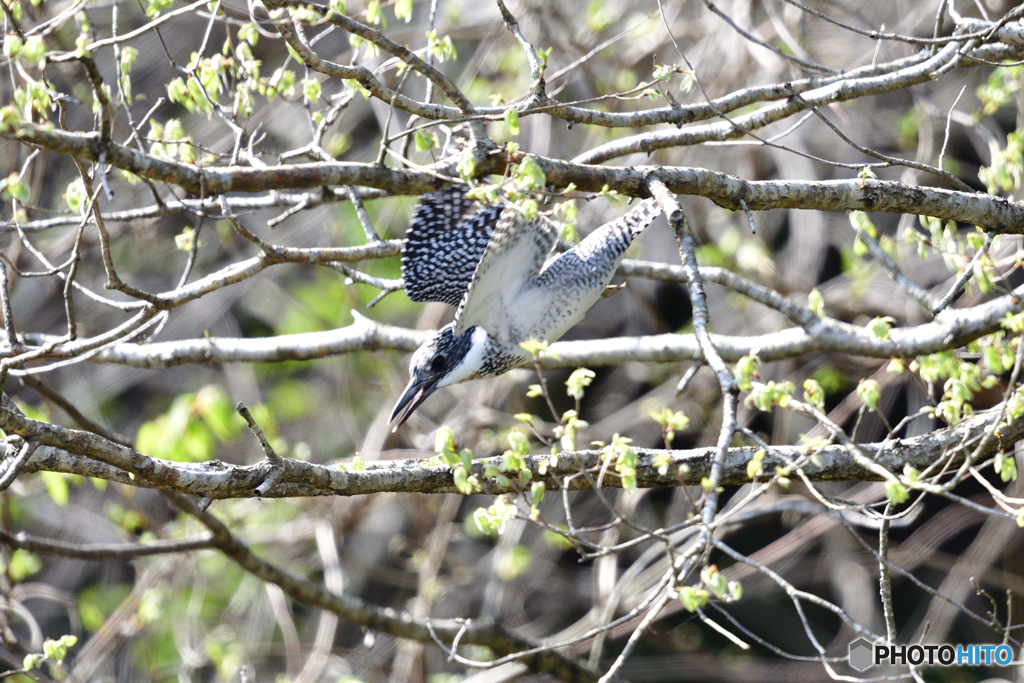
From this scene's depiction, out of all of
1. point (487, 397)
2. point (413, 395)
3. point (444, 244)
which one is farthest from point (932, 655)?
point (487, 397)

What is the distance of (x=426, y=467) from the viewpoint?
6.80ft

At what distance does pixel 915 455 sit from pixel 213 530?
7.39ft

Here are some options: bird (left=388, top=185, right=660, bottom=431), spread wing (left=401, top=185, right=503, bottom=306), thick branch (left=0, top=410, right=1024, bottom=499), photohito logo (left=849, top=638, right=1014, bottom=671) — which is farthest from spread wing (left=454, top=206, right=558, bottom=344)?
photohito logo (left=849, top=638, right=1014, bottom=671)

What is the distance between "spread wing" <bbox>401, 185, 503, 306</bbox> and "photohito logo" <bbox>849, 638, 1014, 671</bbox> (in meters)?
1.75

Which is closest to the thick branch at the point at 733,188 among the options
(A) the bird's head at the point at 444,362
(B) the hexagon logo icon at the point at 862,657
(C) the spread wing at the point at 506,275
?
(C) the spread wing at the point at 506,275

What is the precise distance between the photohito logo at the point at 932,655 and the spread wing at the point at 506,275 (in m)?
1.42

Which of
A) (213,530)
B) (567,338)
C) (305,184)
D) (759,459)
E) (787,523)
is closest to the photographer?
(759,459)

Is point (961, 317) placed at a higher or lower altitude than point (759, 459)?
higher

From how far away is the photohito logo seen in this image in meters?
2.19

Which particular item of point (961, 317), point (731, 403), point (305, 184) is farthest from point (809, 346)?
point (305, 184)

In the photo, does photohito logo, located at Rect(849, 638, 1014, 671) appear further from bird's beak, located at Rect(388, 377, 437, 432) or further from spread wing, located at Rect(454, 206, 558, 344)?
bird's beak, located at Rect(388, 377, 437, 432)

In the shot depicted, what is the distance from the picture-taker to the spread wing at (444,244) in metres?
2.92

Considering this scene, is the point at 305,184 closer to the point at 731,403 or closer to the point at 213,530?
the point at 731,403

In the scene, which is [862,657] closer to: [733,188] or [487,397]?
[487,397]
